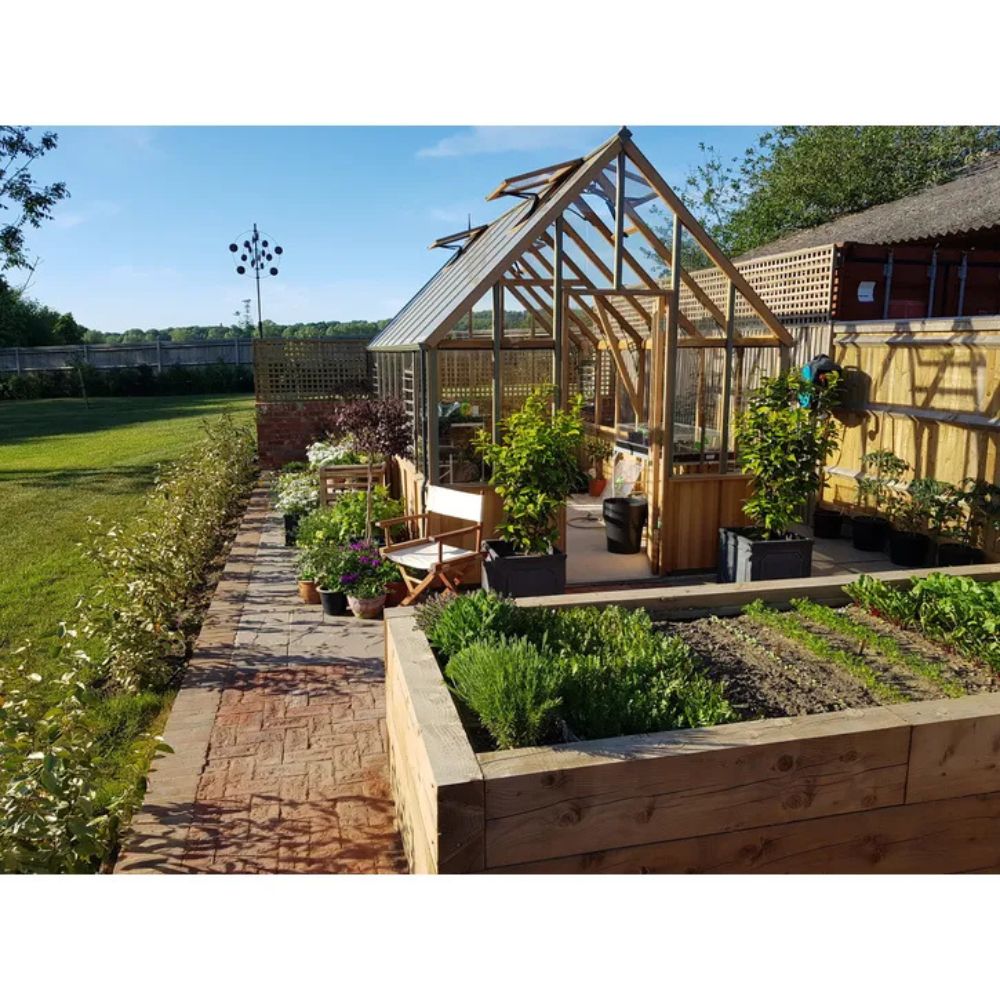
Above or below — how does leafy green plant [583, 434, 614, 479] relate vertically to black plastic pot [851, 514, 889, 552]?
above

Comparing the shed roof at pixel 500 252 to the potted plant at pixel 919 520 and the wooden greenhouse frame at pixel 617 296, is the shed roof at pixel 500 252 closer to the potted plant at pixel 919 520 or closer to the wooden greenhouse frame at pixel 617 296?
the wooden greenhouse frame at pixel 617 296

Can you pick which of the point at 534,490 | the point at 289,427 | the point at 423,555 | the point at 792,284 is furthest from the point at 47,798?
the point at 289,427

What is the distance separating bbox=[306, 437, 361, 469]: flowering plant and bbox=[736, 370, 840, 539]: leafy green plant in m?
4.76

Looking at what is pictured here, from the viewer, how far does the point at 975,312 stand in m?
11.1

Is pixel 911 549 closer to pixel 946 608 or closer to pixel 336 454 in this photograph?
pixel 946 608

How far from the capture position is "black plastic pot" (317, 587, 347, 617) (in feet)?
20.9

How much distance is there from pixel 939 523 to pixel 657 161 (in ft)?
13.7

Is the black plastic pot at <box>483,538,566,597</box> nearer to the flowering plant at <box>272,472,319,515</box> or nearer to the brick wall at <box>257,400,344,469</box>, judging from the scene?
the flowering plant at <box>272,472,319,515</box>

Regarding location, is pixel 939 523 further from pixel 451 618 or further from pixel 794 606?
pixel 451 618

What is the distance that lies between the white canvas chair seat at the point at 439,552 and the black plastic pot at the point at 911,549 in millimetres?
Result: 4093

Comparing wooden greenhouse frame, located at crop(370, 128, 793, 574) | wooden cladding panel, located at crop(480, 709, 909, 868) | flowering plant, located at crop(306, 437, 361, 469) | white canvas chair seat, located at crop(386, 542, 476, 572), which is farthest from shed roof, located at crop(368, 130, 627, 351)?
wooden cladding panel, located at crop(480, 709, 909, 868)

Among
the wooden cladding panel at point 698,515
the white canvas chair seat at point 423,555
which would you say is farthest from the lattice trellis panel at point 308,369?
the wooden cladding panel at point 698,515
